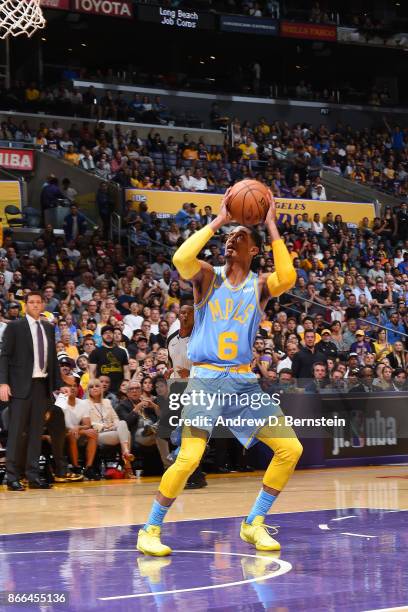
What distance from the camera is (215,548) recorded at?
23.6 ft

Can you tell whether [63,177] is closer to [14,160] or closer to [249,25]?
[14,160]

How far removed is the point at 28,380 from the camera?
11.2 m

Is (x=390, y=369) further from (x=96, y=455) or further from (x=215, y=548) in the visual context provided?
(x=215, y=548)

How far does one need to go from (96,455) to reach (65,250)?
7700 mm

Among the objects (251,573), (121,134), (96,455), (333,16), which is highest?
(333,16)

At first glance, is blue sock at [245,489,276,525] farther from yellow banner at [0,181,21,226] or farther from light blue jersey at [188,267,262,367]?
yellow banner at [0,181,21,226]

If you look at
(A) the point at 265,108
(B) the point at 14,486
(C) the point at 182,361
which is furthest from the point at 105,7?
(B) the point at 14,486

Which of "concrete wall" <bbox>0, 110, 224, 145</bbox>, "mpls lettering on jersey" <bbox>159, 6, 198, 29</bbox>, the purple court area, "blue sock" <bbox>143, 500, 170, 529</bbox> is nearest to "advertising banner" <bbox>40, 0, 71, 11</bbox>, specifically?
"concrete wall" <bbox>0, 110, 224, 145</bbox>

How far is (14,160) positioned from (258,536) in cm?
1813

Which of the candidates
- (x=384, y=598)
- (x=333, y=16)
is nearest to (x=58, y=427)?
(x=384, y=598)

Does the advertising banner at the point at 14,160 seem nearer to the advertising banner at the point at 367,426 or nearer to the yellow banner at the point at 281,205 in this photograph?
the yellow banner at the point at 281,205

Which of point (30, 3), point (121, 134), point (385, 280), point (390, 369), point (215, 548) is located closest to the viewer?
point (215, 548)

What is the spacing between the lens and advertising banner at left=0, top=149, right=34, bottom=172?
23.9 m

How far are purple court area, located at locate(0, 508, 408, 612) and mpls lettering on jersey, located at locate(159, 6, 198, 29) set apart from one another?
25680 mm
